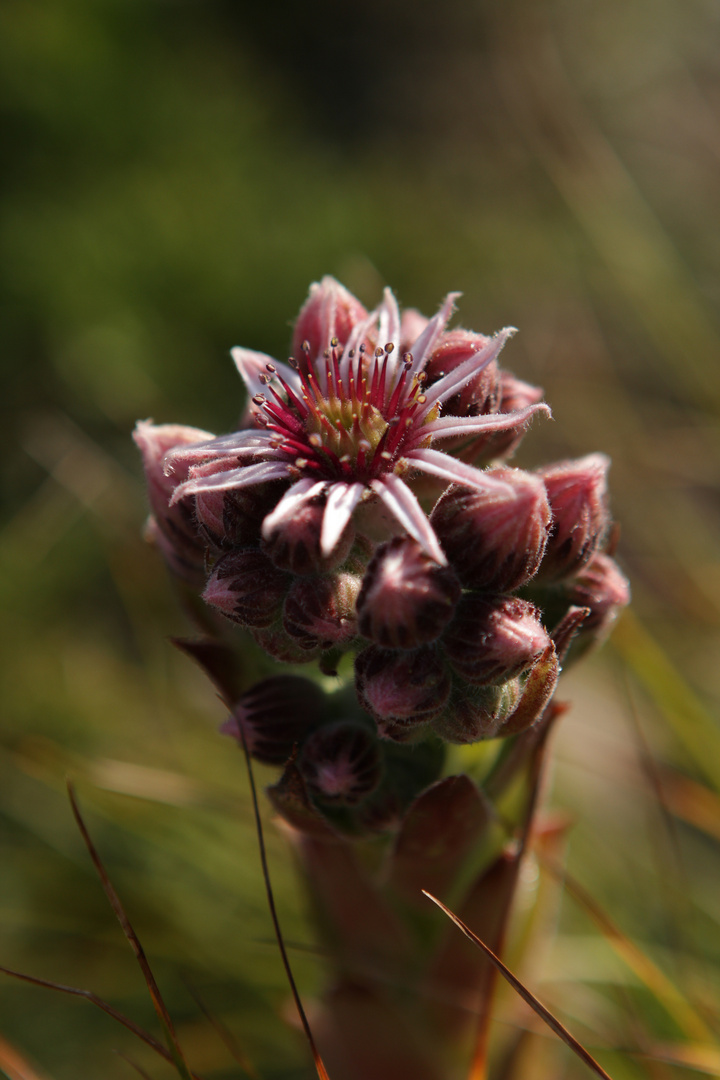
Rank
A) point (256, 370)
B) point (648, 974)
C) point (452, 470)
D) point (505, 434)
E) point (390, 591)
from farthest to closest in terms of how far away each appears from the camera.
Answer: point (648, 974) → point (256, 370) → point (505, 434) → point (452, 470) → point (390, 591)

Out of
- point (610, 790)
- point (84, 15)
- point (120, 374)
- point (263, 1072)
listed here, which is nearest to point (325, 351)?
point (263, 1072)

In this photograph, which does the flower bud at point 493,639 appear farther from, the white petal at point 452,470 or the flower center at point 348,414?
the flower center at point 348,414

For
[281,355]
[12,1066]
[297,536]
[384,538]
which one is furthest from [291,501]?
[281,355]

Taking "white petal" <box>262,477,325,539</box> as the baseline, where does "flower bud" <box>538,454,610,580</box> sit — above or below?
below

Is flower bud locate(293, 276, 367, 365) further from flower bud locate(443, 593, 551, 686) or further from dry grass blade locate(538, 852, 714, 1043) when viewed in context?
dry grass blade locate(538, 852, 714, 1043)

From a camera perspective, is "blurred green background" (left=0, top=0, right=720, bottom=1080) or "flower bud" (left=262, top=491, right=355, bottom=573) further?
"blurred green background" (left=0, top=0, right=720, bottom=1080)

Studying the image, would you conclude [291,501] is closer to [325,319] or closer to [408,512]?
[408,512]

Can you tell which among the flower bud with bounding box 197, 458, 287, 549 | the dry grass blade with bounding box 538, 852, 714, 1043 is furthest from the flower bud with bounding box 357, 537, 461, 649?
the dry grass blade with bounding box 538, 852, 714, 1043

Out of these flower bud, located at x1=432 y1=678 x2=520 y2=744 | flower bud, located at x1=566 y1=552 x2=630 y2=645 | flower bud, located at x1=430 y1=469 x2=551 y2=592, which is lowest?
flower bud, located at x1=566 y1=552 x2=630 y2=645
